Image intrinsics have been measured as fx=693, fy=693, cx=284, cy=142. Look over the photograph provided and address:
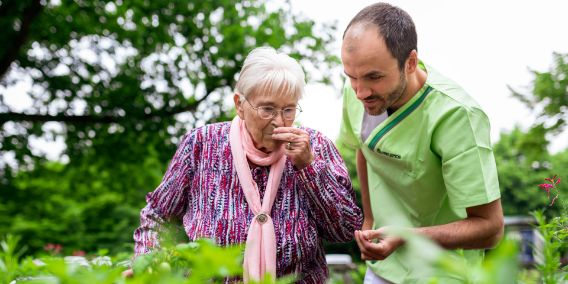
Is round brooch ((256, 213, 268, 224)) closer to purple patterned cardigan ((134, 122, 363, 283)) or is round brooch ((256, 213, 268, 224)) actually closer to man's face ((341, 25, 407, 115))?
purple patterned cardigan ((134, 122, 363, 283))

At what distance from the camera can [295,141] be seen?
2.61 m

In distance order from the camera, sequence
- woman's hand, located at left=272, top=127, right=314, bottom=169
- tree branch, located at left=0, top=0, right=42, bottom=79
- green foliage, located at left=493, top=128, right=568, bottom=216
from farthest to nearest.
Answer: green foliage, located at left=493, top=128, right=568, bottom=216
tree branch, located at left=0, top=0, right=42, bottom=79
woman's hand, located at left=272, top=127, right=314, bottom=169

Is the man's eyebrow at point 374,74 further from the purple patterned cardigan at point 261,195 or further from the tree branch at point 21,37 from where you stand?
the tree branch at point 21,37

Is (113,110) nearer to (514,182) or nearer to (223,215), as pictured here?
(223,215)

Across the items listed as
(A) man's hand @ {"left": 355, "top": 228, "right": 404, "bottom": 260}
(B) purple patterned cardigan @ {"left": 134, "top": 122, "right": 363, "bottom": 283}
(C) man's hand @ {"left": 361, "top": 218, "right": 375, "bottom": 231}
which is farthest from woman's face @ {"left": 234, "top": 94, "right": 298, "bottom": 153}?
(C) man's hand @ {"left": 361, "top": 218, "right": 375, "bottom": 231}

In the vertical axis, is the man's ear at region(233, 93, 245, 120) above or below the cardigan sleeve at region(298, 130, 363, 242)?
above

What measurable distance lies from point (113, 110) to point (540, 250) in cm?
914

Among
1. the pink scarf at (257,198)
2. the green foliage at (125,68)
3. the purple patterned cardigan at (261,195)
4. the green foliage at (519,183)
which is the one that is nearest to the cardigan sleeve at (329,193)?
the purple patterned cardigan at (261,195)

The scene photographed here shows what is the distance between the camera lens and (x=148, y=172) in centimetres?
1163

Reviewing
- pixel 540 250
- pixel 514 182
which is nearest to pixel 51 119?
pixel 540 250

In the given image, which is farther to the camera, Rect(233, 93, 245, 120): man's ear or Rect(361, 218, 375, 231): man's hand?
Rect(361, 218, 375, 231): man's hand

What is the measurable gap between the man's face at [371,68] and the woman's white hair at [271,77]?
0.73 feet

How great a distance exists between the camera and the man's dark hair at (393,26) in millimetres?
2580

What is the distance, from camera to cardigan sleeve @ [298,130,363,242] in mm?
2674
